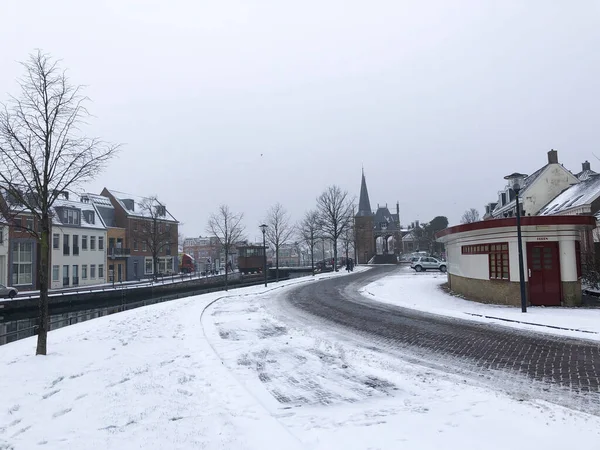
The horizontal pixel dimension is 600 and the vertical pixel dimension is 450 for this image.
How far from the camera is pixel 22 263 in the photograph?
136ft

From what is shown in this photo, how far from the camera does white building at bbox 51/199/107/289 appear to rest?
149 feet

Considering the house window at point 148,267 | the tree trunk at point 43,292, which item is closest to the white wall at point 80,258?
the house window at point 148,267

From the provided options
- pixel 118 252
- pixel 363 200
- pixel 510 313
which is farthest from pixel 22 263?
pixel 363 200

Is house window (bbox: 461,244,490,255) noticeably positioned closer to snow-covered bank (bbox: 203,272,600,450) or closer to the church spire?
snow-covered bank (bbox: 203,272,600,450)

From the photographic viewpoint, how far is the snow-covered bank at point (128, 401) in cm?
488

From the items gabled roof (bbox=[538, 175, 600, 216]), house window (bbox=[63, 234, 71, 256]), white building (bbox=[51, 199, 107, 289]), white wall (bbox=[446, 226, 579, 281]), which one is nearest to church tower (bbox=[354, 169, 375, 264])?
gabled roof (bbox=[538, 175, 600, 216])

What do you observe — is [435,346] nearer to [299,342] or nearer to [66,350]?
[299,342]

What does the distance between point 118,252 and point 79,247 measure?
6554mm

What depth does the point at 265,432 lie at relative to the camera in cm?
498

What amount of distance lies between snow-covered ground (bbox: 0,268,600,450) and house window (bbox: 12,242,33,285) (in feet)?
118

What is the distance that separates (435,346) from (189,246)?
139 meters

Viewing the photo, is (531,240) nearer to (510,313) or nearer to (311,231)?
(510,313)

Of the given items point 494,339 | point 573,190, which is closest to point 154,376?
point 494,339

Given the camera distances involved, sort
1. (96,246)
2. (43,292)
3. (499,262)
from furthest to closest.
Result: 1. (96,246)
2. (499,262)
3. (43,292)
